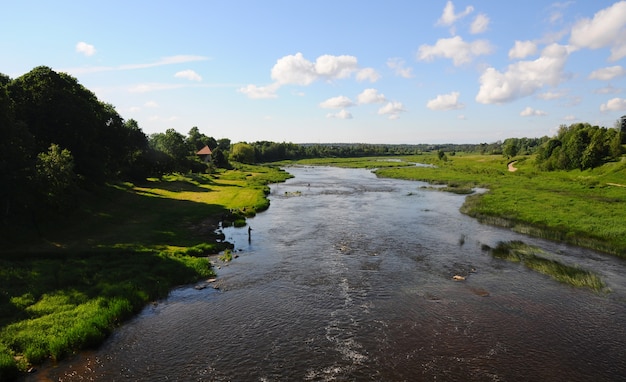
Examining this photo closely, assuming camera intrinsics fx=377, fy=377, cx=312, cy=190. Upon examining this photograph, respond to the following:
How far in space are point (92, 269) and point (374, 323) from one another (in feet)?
66.8

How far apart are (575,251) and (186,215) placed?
141ft

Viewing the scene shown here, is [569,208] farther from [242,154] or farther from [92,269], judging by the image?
[242,154]

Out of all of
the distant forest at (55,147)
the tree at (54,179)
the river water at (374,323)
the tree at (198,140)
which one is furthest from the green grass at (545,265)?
the tree at (198,140)

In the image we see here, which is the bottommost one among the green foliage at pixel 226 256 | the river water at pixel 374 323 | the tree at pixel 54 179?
the river water at pixel 374 323

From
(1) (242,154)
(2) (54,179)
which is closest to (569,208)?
(2) (54,179)

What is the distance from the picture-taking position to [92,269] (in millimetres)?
27266

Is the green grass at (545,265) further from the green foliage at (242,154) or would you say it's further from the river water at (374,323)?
the green foliage at (242,154)

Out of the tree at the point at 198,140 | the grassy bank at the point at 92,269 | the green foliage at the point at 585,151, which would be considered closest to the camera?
the grassy bank at the point at 92,269

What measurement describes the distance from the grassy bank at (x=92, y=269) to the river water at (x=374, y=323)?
1.35 metres

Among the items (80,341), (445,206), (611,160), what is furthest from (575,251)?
(611,160)

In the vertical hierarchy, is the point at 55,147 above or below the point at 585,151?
above

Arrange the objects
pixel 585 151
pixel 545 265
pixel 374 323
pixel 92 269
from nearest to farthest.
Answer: pixel 374 323 → pixel 92 269 → pixel 545 265 → pixel 585 151

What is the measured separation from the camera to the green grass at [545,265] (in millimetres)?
27828

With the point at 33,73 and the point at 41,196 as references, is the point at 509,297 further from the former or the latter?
the point at 33,73
